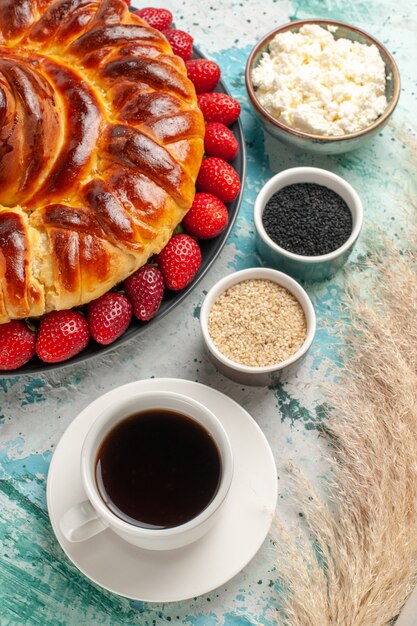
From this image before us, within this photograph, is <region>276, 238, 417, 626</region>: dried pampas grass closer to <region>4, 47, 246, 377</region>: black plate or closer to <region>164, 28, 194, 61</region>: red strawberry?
<region>4, 47, 246, 377</region>: black plate

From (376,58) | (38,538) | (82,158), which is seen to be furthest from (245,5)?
(38,538)

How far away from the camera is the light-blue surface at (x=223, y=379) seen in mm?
2141

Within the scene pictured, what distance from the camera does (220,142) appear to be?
2.40 m

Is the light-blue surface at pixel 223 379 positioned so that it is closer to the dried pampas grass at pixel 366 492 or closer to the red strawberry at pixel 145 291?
the dried pampas grass at pixel 366 492

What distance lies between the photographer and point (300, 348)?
88.9 inches

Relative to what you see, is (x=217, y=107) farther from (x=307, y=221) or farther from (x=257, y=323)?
(x=257, y=323)

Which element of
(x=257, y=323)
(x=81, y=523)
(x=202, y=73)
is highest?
(x=202, y=73)

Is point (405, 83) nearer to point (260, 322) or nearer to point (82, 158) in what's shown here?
point (260, 322)

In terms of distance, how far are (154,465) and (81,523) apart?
24cm

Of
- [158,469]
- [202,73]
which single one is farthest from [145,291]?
[202,73]

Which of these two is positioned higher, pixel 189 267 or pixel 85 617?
pixel 189 267

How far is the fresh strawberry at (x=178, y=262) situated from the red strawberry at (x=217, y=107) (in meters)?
0.42

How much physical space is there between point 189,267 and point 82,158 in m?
0.41

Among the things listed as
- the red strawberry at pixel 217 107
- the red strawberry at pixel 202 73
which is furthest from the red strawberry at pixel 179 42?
the red strawberry at pixel 217 107
